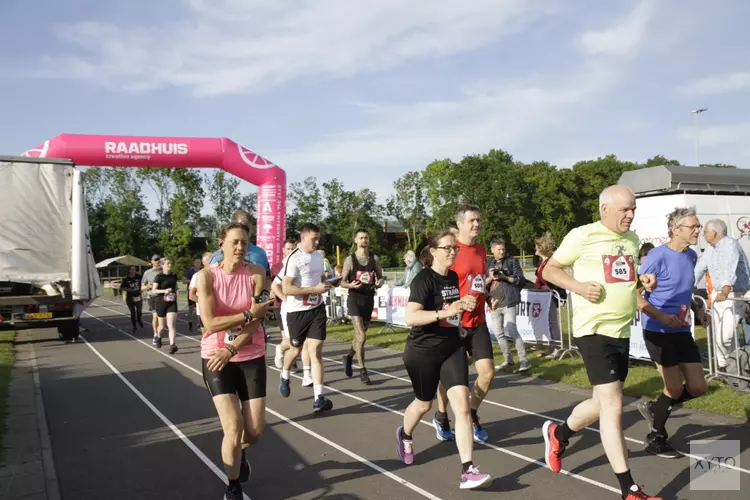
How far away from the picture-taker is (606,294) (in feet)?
13.5

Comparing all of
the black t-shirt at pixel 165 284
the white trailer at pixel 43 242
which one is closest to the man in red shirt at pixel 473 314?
the black t-shirt at pixel 165 284

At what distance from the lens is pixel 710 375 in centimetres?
752

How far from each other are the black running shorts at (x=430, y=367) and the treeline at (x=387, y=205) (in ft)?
184

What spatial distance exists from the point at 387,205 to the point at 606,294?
7397 cm

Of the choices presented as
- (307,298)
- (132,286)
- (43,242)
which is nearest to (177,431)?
(307,298)

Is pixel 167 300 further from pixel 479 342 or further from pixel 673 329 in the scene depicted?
pixel 673 329

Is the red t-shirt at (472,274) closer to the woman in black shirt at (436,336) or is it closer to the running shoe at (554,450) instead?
the woman in black shirt at (436,336)

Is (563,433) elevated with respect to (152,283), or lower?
lower

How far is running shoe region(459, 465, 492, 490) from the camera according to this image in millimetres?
4297

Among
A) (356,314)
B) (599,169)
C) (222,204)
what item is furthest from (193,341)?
(599,169)

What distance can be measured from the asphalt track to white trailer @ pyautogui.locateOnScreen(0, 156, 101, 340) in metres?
5.64

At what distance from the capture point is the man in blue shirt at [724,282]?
753cm

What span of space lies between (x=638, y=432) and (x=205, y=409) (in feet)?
15.2

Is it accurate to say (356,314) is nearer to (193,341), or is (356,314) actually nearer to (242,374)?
(242,374)
